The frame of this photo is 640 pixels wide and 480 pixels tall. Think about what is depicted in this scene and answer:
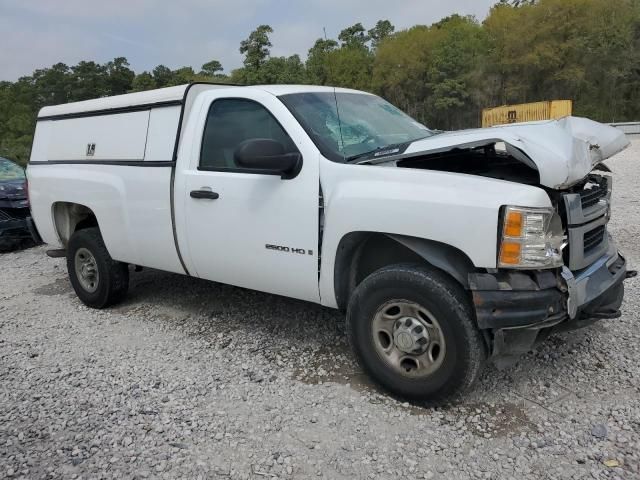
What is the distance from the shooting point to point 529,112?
30.9m

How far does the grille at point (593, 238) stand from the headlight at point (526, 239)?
1.75 feet

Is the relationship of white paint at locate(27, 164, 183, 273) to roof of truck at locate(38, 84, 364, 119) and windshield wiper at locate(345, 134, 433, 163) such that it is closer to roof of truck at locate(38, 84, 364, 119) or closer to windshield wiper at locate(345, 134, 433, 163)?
roof of truck at locate(38, 84, 364, 119)

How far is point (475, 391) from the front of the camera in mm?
3459

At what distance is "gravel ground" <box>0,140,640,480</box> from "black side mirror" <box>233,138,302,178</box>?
146 centimetres

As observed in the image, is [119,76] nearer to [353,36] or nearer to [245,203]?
[353,36]

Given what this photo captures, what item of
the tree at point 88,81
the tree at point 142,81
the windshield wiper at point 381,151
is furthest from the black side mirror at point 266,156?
the tree at point 142,81

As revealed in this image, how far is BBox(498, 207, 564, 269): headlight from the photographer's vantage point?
9.36ft

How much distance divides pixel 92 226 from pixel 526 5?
191ft

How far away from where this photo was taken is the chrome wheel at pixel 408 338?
3194 mm

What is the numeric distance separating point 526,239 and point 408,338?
34.8 inches

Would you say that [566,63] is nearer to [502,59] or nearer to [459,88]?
[502,59]

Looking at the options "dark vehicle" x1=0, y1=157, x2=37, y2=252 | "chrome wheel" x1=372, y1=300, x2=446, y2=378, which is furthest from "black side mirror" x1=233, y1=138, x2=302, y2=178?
"dark vehicle" x1=0, y1=157, x2=37, y2=252

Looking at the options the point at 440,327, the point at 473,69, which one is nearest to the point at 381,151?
the point at 440,327

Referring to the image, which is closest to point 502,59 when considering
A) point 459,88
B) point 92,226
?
point 459,88
